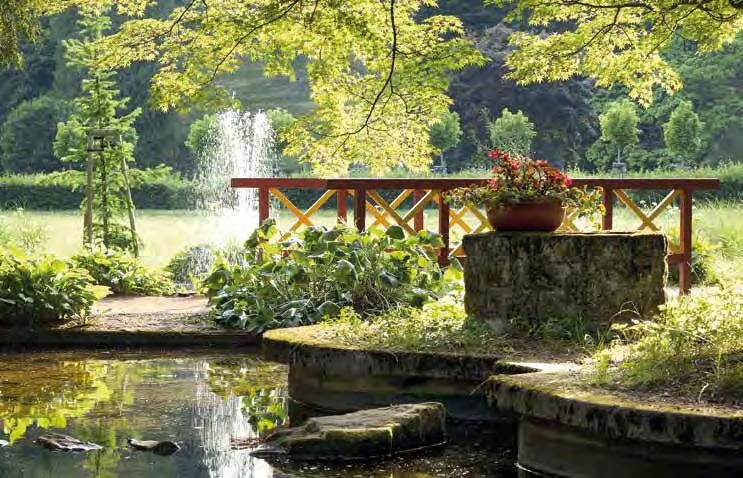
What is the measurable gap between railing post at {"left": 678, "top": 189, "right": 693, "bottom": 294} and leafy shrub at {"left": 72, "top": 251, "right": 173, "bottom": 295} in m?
4.99

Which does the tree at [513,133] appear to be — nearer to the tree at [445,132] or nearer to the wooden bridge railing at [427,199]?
the tree at [445,132]

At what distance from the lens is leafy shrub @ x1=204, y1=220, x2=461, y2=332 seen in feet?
28.6

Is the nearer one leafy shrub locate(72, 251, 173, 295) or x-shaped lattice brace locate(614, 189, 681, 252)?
x-shaped lattice brace locate(614, 189, 681, 252)

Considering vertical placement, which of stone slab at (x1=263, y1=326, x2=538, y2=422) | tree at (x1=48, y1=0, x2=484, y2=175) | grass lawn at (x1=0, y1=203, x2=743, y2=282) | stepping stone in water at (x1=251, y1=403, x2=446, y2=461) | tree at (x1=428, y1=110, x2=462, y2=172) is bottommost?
stepping stone in water at (x1=251, y1=403, x2=446, y2=461)

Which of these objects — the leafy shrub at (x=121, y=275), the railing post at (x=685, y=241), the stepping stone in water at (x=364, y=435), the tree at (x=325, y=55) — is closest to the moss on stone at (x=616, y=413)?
the stepping stone in water at (x=364, y=435)

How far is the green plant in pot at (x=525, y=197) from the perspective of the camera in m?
6.77

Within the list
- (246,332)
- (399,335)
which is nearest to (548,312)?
(399,335)

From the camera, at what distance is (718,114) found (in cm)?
4209

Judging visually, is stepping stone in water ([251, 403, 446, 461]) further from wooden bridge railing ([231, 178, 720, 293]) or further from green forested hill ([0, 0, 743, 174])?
green forested hill ([0, 0, 743, 174])

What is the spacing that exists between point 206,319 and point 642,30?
200 inches

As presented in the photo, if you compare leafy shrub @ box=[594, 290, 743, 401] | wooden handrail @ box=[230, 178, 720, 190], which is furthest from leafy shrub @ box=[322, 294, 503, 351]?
wooden handrail @ box=[230, 178, 720, 190]

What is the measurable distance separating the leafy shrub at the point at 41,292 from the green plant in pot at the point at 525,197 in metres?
3.53

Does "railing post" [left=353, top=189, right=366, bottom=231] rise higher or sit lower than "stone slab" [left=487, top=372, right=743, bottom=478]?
higher

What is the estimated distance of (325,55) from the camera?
1280 centimetres
